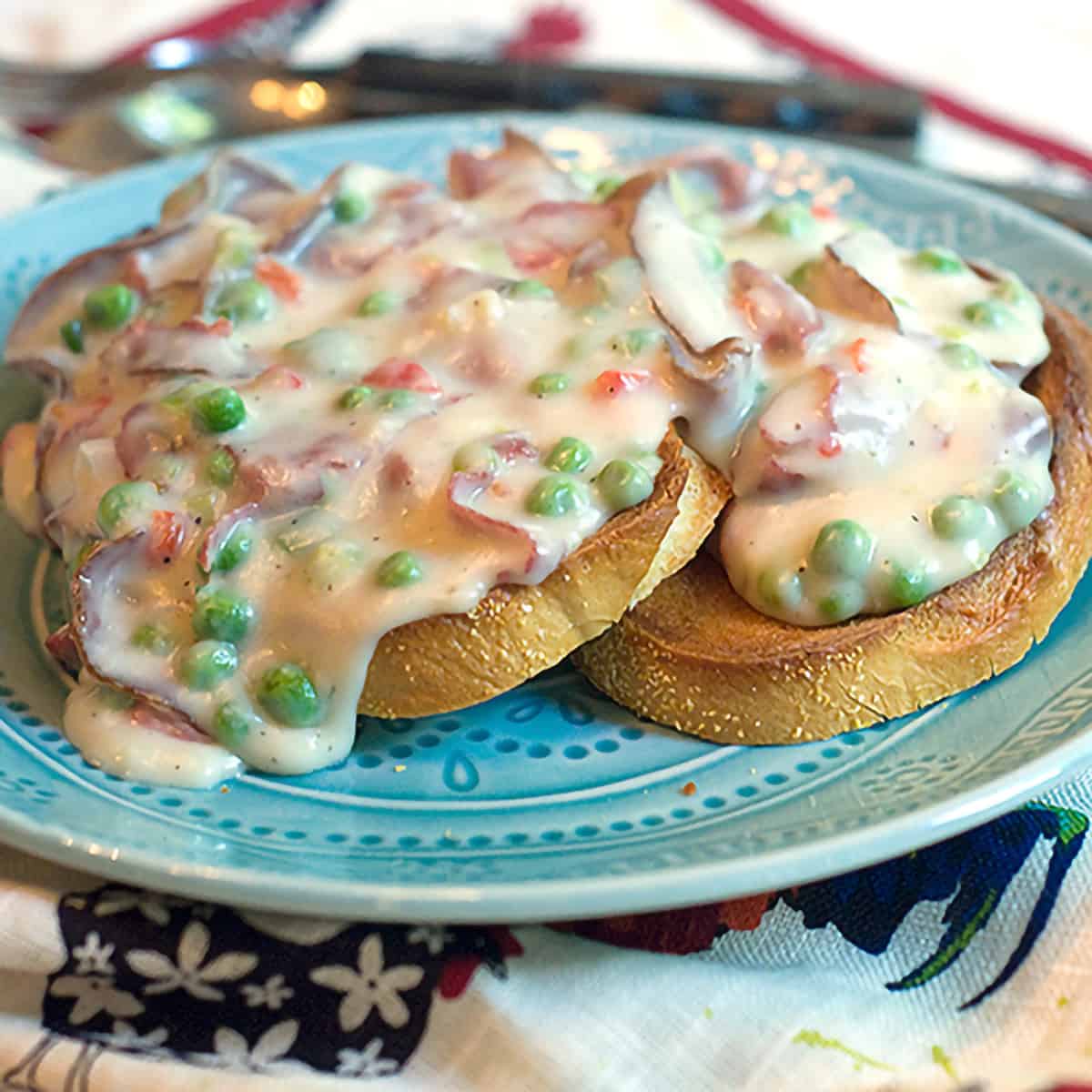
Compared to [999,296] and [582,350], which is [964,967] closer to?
[582,350]

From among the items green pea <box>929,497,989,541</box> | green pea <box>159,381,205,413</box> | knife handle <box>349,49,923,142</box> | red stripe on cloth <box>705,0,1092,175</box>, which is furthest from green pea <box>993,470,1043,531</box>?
red stripe on cloth <box>705,0,1092,175</box>

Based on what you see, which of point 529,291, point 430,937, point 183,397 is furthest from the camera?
point 529,291

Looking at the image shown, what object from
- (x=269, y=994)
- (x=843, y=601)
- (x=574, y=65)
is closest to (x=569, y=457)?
(x=843, y=601)

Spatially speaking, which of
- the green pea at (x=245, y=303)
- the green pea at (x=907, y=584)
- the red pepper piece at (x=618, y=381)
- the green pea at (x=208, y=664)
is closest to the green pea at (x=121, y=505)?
the green pea at (x=208, y=664)

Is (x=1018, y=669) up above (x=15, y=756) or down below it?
above

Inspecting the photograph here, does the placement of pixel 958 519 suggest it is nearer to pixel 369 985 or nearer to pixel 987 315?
pixel 987 315

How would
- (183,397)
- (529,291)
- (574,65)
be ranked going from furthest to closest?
(574,65) → (529,291) → (183,397)

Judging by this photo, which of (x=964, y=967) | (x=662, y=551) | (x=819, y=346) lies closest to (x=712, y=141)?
(x=819, y=346)
